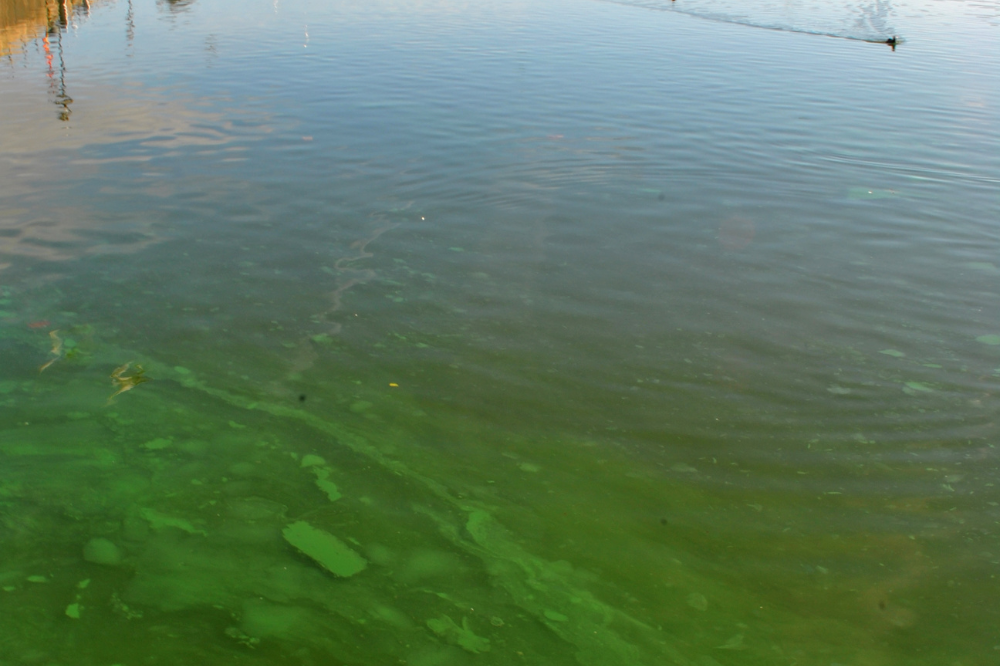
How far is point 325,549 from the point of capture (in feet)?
11.9

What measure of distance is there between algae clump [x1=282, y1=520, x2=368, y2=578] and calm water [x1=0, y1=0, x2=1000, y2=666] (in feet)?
0.04

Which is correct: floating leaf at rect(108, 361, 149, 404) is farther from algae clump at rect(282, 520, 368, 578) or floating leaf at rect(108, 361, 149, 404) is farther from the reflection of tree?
the reflection of tree

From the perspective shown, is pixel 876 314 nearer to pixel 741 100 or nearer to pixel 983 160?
pixel 983 160

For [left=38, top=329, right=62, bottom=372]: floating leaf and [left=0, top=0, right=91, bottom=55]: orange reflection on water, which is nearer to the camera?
[left=38, top=329, right=62, bottom=372]: floating leaf

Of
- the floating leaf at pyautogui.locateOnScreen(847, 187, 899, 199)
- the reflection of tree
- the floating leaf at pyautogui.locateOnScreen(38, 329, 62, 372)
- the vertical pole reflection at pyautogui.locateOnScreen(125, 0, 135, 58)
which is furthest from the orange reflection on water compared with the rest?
the floating leaf at pyautogui.locateOnScreen(847, 187, 899, 199)

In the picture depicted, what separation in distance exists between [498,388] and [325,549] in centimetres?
157

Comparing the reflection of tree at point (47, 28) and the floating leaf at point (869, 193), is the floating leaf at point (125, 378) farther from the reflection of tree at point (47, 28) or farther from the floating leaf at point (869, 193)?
the reflection of tree at point (47, 28)

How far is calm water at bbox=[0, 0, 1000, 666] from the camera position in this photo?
3.32 metres

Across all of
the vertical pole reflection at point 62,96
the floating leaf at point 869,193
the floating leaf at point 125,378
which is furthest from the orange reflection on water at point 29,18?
the floating leaf at point 869,193

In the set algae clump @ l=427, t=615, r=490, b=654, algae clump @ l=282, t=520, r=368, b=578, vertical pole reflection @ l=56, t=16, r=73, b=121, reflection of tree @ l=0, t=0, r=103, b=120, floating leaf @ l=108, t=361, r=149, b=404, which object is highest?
reflection of tree @ l=0, t=0, r=103, b=120

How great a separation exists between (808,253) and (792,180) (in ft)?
6.42

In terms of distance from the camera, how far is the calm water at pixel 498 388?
3.32m

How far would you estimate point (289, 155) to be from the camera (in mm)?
8945

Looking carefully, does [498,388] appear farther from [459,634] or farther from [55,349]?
[55,349]
